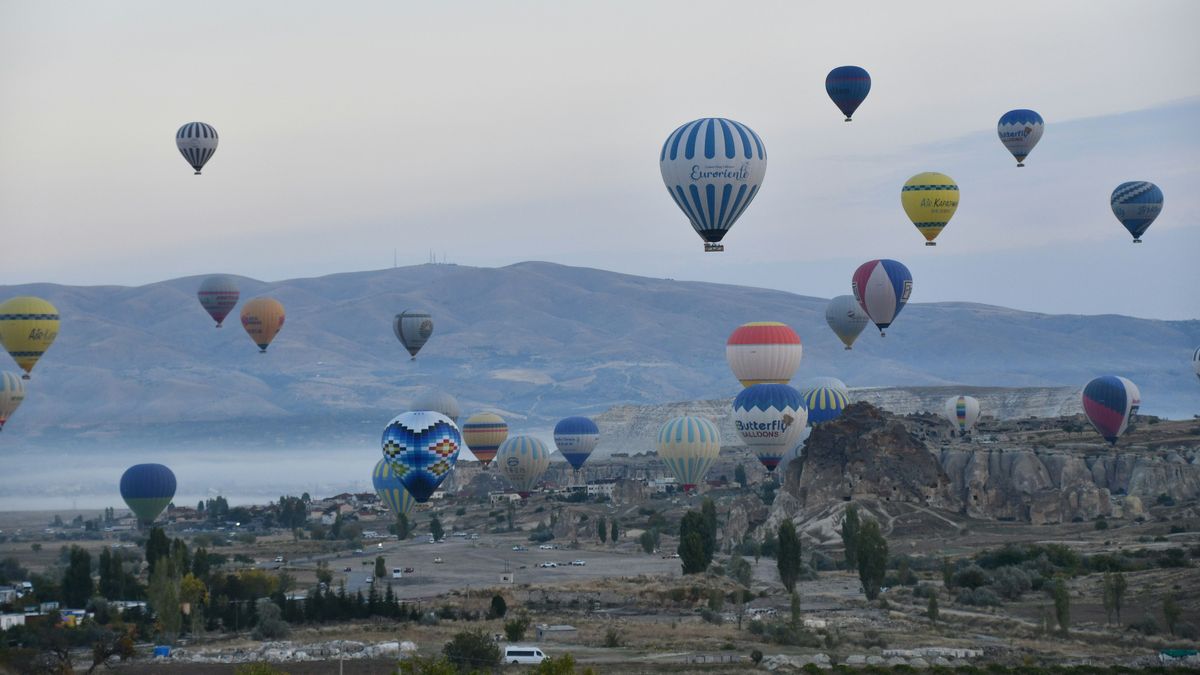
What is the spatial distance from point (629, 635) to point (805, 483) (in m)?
42.6

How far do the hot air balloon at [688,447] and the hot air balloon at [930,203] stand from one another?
741 inches

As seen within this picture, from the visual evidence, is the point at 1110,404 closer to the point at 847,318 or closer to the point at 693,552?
the point at 847,318

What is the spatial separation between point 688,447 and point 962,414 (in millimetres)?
33079

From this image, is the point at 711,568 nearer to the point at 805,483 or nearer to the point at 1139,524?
the point at 805,483

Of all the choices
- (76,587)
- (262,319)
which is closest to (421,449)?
(76,587)

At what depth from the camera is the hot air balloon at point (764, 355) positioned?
110062 millimetres

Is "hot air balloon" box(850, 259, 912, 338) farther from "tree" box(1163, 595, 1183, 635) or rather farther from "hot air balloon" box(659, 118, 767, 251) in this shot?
"tree" box(1163, 595, 1183, 635)

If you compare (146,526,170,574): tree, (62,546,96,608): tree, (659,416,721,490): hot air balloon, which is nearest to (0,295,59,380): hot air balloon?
(659,416,721,490): hot air balloon

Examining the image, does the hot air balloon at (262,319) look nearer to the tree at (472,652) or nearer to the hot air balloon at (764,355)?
the hot air balloon at (764,355)

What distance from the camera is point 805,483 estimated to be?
103375 mm

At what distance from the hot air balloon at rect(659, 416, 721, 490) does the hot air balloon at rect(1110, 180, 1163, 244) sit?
27.7 metres

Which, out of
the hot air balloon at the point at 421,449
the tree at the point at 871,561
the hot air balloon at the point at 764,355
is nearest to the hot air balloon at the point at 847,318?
the hot air balloon at the point at 764,355

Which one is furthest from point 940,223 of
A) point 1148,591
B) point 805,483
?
point 1148,591

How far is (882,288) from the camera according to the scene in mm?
105062
